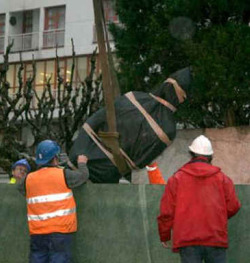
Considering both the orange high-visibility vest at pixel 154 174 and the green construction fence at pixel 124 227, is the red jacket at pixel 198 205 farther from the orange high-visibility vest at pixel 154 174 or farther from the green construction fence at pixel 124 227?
the orange high-visibility vest at pixel 154 174

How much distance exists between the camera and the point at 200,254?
4363 mm

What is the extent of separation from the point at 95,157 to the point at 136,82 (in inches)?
152

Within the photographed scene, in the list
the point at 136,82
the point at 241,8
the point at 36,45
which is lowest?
the point at 136,82

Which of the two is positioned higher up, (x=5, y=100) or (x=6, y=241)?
(x=5, y=100)

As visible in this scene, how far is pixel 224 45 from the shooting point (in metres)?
8.17

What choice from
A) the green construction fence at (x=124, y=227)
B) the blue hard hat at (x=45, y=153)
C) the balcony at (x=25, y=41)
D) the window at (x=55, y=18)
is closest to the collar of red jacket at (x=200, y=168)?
the green construction fence at (x=124, y=227)

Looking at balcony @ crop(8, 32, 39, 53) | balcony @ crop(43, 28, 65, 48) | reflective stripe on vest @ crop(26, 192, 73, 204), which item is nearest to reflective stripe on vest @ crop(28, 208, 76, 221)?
reflective stripe on vest @ crop(26, 192, 73, 204)

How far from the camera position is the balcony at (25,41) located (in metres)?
29.2

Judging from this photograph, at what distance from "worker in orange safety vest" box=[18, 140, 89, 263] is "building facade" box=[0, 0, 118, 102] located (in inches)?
824

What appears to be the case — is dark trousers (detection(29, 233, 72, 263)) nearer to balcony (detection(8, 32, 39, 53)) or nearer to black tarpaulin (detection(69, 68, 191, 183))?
black tarpaulin (detection(69, 68, 191, 183))

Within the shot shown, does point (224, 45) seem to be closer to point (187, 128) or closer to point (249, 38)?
point (249, 38)

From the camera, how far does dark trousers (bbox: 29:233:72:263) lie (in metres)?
5.03

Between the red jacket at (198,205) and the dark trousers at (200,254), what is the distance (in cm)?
5

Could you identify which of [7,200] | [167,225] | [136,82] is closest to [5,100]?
[136,82]
